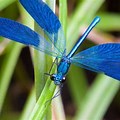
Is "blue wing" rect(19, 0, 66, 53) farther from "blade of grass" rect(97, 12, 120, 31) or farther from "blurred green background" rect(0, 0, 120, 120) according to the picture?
"blade of grass" rect(97, 12, 120, 31)

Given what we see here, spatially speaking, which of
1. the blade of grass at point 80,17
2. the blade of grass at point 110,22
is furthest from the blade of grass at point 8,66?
the blade of grass at point 110,22

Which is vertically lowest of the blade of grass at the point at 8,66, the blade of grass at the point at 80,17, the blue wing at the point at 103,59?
the blade of grass at the point at 8,66

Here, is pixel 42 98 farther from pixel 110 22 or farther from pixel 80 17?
pixel 110 22

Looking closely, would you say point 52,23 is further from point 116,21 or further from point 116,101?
point 116,101

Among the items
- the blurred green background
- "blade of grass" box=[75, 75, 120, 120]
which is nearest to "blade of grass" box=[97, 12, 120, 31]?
the blurred green background

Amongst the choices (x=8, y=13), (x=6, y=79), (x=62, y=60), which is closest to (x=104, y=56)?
(x=62, y=60)

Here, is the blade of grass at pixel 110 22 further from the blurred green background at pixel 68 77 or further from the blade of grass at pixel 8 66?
the blade of grass at pixel 8 66
